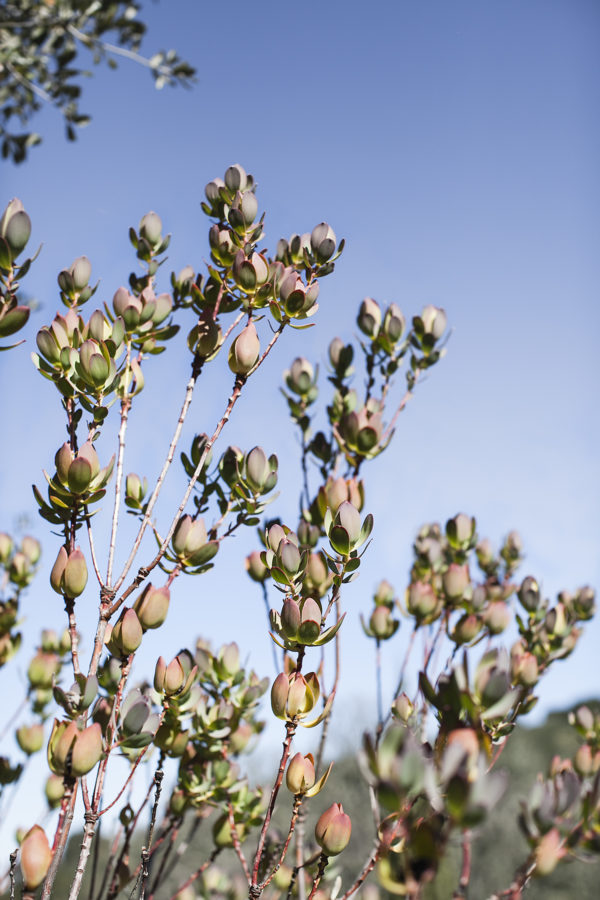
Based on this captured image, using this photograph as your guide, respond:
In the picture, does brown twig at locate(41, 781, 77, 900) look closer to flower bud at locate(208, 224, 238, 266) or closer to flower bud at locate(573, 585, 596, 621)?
flower bud at locate(208, 224, 238, 266)

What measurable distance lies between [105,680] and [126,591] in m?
0.17

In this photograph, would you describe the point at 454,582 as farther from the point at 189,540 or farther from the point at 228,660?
the point at 189,540

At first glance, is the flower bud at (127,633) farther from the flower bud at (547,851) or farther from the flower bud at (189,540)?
the flower bud at (547,851)

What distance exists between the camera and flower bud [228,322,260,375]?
1.16 metres

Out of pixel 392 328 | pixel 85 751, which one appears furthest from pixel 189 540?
pixel 392 328

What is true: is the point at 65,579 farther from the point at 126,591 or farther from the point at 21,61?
the point at 21,61

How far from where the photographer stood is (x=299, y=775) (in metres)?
0.93

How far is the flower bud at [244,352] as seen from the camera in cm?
116

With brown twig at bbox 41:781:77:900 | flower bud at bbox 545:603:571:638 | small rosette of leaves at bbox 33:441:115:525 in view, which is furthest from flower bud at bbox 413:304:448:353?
brown twig at bbox 41:781:77:900

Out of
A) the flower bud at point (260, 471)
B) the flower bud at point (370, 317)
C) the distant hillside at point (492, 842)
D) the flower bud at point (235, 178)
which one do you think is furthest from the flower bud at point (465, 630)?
the distant hillside at point (492, 842)

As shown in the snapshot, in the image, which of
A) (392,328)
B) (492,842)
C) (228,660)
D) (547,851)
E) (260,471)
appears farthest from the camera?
(492,842)

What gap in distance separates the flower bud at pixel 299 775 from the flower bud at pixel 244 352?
0.63 meters

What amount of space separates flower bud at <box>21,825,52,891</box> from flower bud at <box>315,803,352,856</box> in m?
0.34

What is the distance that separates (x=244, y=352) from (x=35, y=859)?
30.9 inches
